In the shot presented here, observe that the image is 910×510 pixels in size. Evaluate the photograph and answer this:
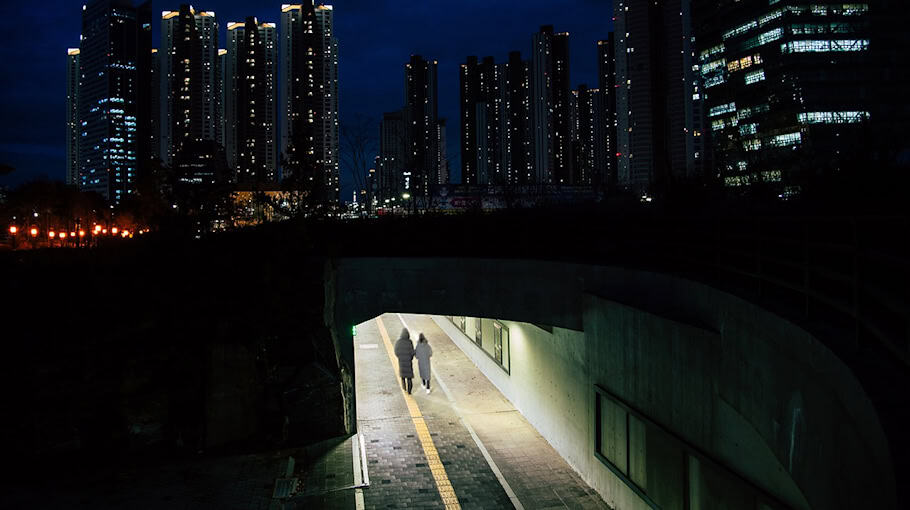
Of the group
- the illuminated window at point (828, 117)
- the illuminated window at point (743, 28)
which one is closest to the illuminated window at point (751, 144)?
the illuminated window at point (828, 117)

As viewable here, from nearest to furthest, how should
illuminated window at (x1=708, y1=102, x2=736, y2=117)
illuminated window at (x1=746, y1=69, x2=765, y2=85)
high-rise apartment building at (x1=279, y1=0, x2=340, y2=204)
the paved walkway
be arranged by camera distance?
the paved walkway
illuminated window at (x1=746, y1=69, x2=765, y2=85)
illuminated window at (x1=708, y1=102, x2=736, y2=117)
high-rise apartment building at (x1=279, y1=0, x2=340, y2=204)

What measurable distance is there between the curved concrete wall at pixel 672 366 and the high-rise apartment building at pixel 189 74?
619ft

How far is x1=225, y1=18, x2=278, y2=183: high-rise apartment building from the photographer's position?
18650cm

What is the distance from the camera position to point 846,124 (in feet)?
248

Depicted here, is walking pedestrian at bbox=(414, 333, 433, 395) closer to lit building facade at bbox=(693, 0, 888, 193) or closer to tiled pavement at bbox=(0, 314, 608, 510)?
tiled pavement at bbox=(0, 314, 608, 510)

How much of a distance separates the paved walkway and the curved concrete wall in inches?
20.6

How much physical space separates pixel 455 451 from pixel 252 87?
195 metres

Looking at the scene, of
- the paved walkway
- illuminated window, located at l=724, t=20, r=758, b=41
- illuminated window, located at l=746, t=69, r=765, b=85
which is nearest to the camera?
the paved walkway

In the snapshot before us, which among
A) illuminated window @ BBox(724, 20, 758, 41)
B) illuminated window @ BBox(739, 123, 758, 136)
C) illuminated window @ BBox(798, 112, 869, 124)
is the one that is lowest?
illuminated window @ BBox(798, 112, 869, 124)

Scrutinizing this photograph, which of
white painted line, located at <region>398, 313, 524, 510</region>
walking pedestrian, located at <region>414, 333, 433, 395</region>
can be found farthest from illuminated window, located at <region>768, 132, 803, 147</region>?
walking pedestrian, located at <region>414, 333, 433, 395</region>

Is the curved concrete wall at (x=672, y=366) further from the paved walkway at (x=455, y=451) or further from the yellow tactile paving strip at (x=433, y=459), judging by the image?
the yellow tactile paving strip at (x=433, y=459)

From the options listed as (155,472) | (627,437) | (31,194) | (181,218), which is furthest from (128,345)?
(31,194)

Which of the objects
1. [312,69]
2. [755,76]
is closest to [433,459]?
[755,76]

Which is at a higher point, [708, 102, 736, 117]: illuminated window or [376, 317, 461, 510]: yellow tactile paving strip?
[708, 102, 736, 117]: illuminated window
